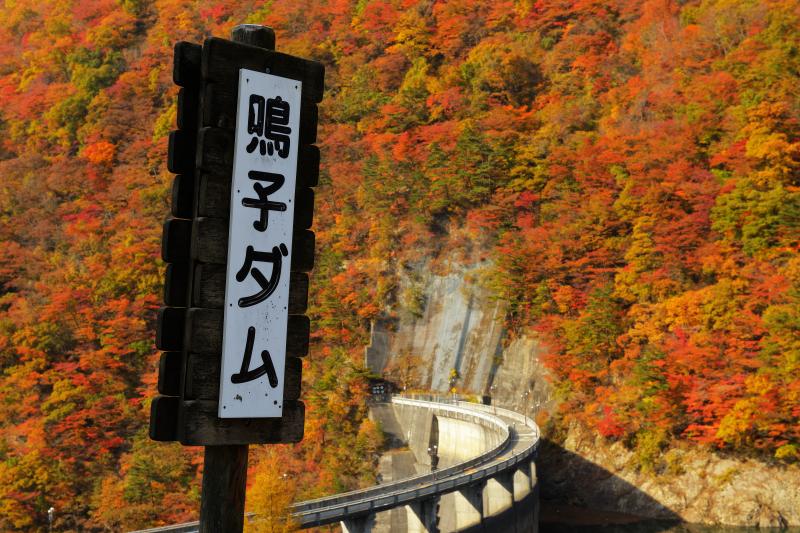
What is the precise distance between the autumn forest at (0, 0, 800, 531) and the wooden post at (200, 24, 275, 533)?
80.1ft

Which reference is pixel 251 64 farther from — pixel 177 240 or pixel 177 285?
pixel 177 285

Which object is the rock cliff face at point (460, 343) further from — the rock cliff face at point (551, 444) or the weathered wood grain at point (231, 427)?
the weathered wood grain at point (231, 427)

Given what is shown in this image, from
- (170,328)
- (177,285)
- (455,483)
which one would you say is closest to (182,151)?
(177,285)

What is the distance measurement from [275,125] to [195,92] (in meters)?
0.51

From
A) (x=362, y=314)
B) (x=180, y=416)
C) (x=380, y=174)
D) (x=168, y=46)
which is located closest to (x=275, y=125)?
(x=180, y=416)

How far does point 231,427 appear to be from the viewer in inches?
204

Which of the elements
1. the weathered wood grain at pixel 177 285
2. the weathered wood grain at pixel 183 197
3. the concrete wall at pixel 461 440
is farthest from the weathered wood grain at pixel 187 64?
the concrete wall at pixel 461 440

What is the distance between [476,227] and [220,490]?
180ft

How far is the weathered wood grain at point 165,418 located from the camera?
508 centimetres

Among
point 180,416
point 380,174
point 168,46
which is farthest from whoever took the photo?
point 168,46

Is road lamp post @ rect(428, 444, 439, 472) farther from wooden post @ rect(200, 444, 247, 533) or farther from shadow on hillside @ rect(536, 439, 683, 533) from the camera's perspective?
wooden post @ rect(200, 444, 247, 533)

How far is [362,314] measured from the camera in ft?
193

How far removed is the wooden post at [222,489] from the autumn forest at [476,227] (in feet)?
80.1

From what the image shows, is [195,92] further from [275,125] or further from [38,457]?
[38,457]
